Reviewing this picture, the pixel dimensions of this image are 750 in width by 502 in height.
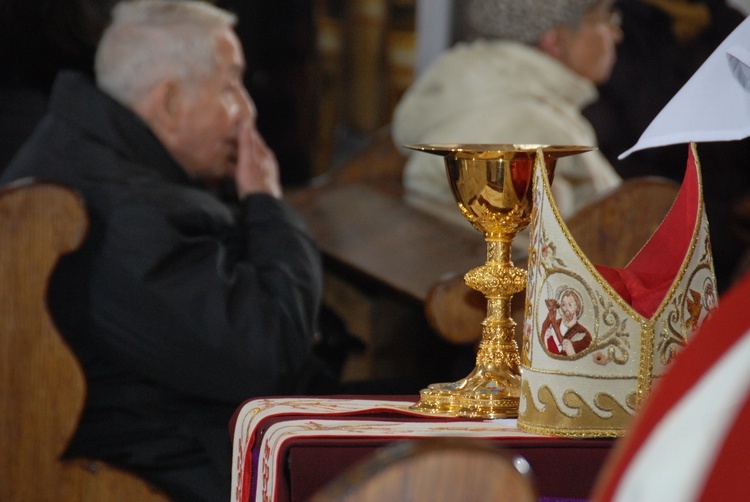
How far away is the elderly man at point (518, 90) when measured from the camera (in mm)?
2818

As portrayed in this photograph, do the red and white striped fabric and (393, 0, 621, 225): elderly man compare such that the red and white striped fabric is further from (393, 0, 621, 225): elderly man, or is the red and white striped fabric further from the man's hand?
(393, 0, 621, 225): elderly man

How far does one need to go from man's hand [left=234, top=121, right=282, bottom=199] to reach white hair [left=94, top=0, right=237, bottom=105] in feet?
0.53

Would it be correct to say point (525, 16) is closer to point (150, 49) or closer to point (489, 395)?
point (150, 49)

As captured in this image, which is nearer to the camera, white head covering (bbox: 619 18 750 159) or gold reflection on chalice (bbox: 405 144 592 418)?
white head covering (bbox: 619 18 750 159)

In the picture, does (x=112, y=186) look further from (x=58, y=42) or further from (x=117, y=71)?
(x=58, y=42)

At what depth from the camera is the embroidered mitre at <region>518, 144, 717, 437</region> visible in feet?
3.17

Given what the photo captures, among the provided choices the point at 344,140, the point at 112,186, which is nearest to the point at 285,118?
the point at 344,140

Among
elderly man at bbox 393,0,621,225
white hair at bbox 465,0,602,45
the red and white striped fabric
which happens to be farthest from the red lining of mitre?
white hair at bbox 465,0,602,45

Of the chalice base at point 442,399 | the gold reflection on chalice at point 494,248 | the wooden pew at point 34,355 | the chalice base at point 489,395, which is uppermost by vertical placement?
the gold reflection on chalice at point 494,248

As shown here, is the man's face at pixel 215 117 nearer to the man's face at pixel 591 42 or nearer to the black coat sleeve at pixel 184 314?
the black coat sleeve at pixel 184 314

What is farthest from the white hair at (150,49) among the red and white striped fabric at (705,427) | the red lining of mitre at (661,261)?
the red and white striped fabric at (705,427)

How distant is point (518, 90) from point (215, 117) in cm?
96

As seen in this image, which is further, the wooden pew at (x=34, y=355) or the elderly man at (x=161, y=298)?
the elderly man at (x=161, y=298)

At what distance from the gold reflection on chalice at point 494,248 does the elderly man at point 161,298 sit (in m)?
0.79
